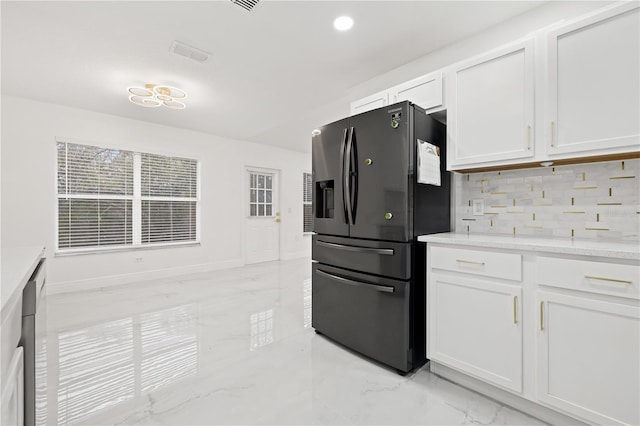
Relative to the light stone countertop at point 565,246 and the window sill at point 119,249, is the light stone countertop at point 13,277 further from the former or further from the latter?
the window sill at point 119,249

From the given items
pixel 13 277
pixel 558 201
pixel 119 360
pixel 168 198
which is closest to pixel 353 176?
pixel 558 201

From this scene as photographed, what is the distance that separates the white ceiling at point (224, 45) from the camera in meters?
2.12

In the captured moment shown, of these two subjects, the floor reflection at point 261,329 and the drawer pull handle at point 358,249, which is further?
the floor reflection at point 261,329

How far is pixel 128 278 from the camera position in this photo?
446 centimetres

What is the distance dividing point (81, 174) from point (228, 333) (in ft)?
11.1

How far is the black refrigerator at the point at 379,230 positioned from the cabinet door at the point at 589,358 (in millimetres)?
691

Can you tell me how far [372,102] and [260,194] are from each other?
13.6 feet

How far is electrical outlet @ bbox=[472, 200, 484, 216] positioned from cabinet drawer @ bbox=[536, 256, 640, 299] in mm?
787

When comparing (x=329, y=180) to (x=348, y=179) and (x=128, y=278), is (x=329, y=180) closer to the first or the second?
(x=348, y=179)

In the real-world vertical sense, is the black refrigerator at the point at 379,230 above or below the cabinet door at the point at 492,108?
below

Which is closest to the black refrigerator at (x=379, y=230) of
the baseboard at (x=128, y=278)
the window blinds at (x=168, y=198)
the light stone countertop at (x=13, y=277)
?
the light stone countertop at (x=13, y=277)

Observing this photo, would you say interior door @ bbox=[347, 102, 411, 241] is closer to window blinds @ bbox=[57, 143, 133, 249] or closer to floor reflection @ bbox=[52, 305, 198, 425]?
floor reflection @ bbox=[52, 305, 198, 425]

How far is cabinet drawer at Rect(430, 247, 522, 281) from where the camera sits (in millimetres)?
1574

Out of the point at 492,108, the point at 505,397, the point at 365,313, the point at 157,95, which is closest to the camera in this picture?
the point at 505,397
